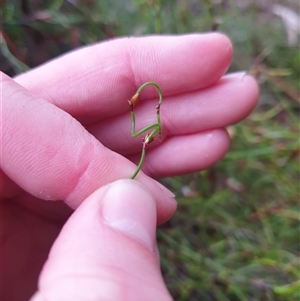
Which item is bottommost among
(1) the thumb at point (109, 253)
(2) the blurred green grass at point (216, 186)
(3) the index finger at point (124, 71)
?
(2) the blurred green grass at point (216, 186)

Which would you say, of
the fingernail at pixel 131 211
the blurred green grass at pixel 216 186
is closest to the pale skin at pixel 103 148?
the fingernail at pixel 131 211

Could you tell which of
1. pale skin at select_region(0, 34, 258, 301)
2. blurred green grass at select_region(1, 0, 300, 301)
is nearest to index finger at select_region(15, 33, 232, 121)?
pale skin at select_region(0, 34, 258, 301)

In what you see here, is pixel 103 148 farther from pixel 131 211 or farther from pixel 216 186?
pixel 216 186

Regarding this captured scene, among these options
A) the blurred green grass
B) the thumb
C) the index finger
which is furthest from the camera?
the blurred green grass

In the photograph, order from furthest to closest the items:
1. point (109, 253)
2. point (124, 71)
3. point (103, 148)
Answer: point (124, 71), point (103, 148), point (109, 253)

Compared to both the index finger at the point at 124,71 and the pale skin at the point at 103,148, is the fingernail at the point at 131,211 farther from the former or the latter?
the index finger at the point at 124,71

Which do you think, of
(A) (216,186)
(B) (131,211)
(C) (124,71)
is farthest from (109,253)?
(A) (216,186)

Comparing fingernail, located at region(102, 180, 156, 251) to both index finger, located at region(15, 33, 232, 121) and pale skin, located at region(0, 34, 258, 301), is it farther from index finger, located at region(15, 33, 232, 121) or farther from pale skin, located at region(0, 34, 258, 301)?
index finger, located at region(15, 33, 232, 121)
